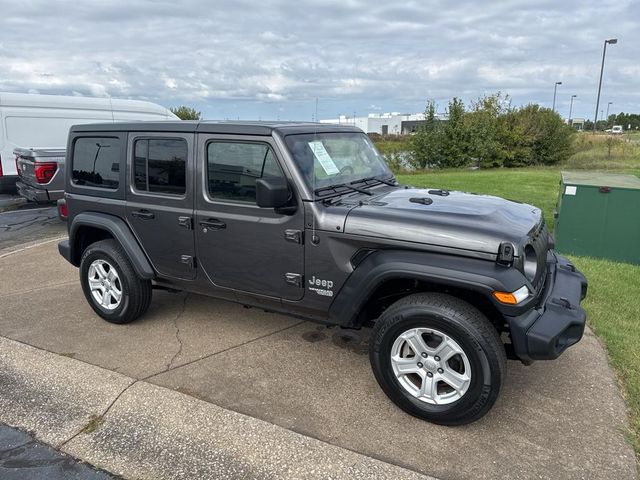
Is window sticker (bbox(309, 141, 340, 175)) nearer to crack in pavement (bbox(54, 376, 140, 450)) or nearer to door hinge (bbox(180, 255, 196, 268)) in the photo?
door hinge (bbox(180, 255, 196, 268))

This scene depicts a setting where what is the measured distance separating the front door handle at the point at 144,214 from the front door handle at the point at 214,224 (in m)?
0.57

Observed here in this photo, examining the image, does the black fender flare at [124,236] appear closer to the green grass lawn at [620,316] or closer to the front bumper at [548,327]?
the front bumper at [548,327]

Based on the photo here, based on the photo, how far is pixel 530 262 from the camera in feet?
10.3

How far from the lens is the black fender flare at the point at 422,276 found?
286 centimetres

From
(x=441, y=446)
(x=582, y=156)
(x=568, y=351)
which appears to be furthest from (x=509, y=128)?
(x=441, y=446)

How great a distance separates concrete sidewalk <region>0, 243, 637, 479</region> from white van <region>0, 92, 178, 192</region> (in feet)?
27.5

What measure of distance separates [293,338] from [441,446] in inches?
68.9

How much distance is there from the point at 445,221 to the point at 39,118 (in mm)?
12049

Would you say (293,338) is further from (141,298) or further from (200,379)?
(141,298)

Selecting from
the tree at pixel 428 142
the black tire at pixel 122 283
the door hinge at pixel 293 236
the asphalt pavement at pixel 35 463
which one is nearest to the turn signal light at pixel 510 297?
the door hinge at pixel 293 236

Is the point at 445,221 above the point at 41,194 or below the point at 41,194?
above

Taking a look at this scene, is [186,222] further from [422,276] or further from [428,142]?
[428,142]

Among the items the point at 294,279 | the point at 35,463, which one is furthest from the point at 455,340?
the point at 35,463

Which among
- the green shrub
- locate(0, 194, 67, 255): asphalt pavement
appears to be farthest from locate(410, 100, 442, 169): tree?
locate(0, 194, 67, 255): asphalt pavement
